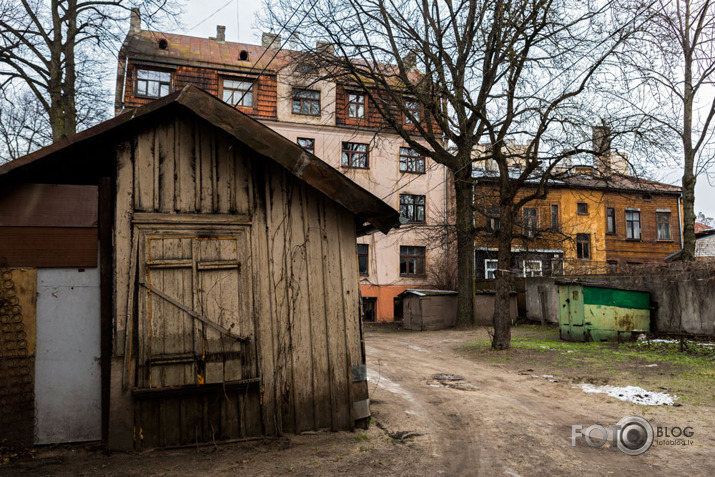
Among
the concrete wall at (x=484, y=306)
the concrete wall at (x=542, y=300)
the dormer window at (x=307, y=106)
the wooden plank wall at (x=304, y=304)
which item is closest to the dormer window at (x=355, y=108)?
the dormer window at (x=307, y=106)

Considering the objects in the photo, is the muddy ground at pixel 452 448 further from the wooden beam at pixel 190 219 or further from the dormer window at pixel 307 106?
the dormer window at pixel 307 106

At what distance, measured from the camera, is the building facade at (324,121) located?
2544 centimetres

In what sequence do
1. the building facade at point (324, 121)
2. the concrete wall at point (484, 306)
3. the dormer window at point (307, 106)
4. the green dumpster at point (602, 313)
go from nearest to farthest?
the green dumpster at point (602, 313), the concrete wall at point (484, 306), the building facade at point (324, 121), the dormer window at point (307, 106)

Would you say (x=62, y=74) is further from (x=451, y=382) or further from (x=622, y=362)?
(x=622, y=362)

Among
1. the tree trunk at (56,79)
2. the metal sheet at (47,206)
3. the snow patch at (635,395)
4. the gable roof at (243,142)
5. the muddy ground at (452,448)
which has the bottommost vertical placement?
the snow patch at (635,395)

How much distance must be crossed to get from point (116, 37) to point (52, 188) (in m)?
12.9

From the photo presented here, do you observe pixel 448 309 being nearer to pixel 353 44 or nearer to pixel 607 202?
pixel 353 44

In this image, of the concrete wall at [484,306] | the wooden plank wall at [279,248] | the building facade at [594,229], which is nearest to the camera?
the wooden plank wall at [279,248]

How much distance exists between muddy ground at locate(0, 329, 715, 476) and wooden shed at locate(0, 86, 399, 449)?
334 millimetres

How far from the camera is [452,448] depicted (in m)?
5.57

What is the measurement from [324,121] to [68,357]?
23.3m

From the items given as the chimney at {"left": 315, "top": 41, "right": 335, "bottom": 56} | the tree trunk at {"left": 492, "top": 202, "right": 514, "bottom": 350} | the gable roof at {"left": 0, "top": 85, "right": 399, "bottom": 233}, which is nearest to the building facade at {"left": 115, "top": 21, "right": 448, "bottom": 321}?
the chimney at {"left": 315, "top": 41, "right": 335, "bottom": 56}

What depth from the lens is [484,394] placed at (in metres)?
8.30

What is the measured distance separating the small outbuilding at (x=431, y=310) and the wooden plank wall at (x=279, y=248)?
14651 mm
